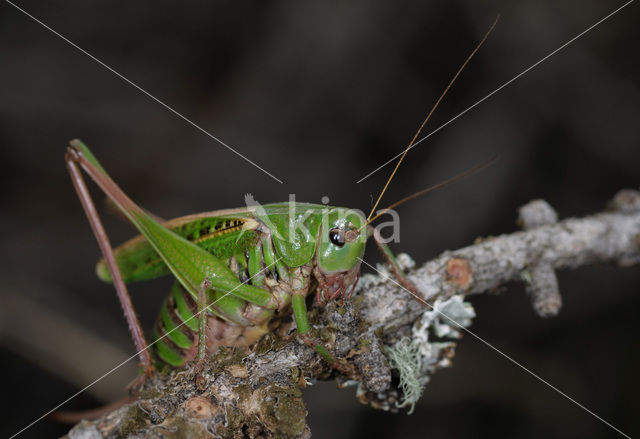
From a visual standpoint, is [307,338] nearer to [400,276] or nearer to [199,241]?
[400,276]

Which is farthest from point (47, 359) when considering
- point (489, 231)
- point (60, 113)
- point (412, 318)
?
point (489, 231)

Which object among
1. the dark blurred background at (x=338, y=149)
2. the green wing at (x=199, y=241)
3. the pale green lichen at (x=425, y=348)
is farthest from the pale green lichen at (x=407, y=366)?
the dark blurred background at (x=338, y=149)

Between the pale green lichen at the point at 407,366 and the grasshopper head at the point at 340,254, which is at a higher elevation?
the grasshopper head at the point at 340,254

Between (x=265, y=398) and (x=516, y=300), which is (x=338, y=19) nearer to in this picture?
(x=516, y=300)

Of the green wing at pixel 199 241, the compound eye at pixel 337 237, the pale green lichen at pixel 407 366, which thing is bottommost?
the pale green lichen at pixel 407 366

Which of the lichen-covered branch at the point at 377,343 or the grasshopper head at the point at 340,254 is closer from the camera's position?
the lichen-covered branch at the point at 377,343

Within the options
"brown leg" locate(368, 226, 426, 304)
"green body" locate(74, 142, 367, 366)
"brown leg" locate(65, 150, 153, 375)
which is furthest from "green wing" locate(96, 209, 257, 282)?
"brown leg" locate(368, 226, 426, 304)

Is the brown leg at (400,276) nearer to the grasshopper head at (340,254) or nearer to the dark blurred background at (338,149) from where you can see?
the grasshopper head at (340,254)

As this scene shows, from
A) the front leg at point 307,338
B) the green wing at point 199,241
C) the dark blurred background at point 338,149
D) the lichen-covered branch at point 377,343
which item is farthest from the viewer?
the dark blurred background at point 338,149
